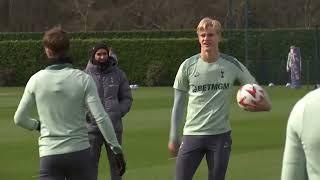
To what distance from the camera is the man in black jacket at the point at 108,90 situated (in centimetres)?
1072

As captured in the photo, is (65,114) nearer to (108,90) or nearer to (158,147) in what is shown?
(108,90)

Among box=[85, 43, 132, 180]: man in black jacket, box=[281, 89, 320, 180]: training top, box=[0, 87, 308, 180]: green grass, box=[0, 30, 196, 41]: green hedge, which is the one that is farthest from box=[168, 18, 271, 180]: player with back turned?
box=[0, 30, 196, 41]: green hedge

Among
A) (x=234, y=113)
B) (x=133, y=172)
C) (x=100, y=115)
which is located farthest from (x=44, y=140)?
(x=234, y=113)

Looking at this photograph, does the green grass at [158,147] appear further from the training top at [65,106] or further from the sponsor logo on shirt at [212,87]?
the training top at [65,106]

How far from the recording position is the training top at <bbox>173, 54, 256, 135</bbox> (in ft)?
27.5

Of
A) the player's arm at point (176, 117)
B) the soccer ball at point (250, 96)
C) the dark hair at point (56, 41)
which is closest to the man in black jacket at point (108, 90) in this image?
the player's arm at point (176, 117)

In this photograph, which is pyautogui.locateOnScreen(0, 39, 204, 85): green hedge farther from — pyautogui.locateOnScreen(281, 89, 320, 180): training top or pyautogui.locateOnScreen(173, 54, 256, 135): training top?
pyautogui.locateOnScreen(281, 89, 320, 180): training top

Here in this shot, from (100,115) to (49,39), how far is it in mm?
735

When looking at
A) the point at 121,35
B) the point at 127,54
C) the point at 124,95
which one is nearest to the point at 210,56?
the point at 124,95

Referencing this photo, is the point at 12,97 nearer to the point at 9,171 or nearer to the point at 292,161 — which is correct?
the point at 9,171

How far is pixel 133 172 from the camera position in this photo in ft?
45.0

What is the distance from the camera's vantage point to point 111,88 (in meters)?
10.9

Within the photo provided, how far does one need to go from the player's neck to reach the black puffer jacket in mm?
2695

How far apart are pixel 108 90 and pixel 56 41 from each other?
4.05 m
